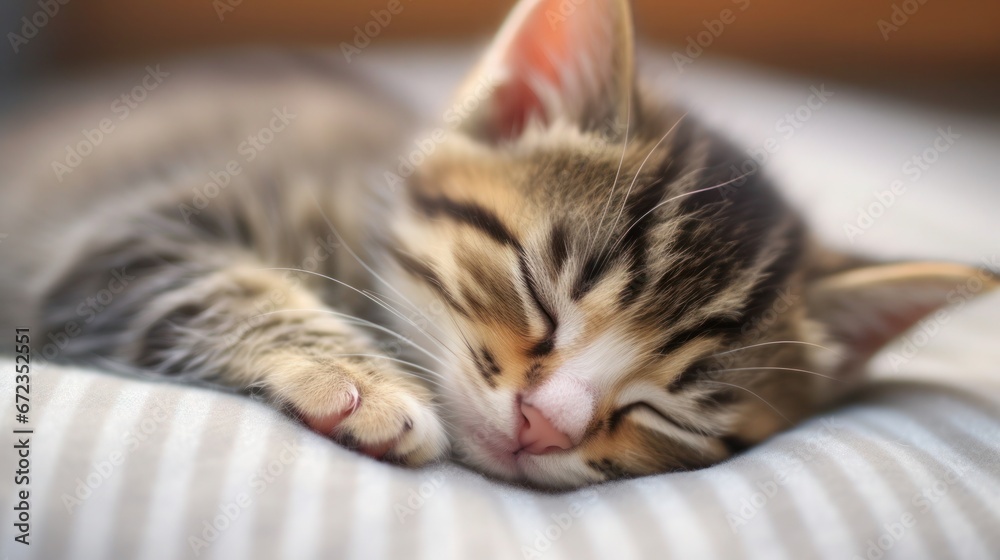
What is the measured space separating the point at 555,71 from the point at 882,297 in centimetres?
45

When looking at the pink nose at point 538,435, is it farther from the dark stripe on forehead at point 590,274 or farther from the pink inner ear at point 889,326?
the pink inner ear at point 889,326

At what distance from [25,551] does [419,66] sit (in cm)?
65

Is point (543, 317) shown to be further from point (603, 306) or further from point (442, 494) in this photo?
point (442, 494)

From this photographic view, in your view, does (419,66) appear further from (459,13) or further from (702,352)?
(702,352)

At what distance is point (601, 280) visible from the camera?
2.16ft

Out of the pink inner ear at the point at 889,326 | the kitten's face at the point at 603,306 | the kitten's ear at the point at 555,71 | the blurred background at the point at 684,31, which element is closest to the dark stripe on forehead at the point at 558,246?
the kitten's face at the point at 603,306

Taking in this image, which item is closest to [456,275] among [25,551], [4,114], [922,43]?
[25,551]

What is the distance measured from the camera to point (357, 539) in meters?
0.49

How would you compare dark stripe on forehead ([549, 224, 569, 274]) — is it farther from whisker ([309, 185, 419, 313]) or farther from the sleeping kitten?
whisker ([309, 185, 419, 313])

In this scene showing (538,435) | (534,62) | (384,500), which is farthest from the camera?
(534,62)

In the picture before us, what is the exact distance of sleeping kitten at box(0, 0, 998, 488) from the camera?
25.6 inches

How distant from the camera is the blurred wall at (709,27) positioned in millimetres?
788

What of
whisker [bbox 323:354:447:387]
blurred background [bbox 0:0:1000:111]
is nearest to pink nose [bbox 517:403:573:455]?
whisker [bbox 323:354:447:387]

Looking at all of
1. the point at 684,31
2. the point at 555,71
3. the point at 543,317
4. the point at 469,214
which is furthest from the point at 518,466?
the point at 684,31
